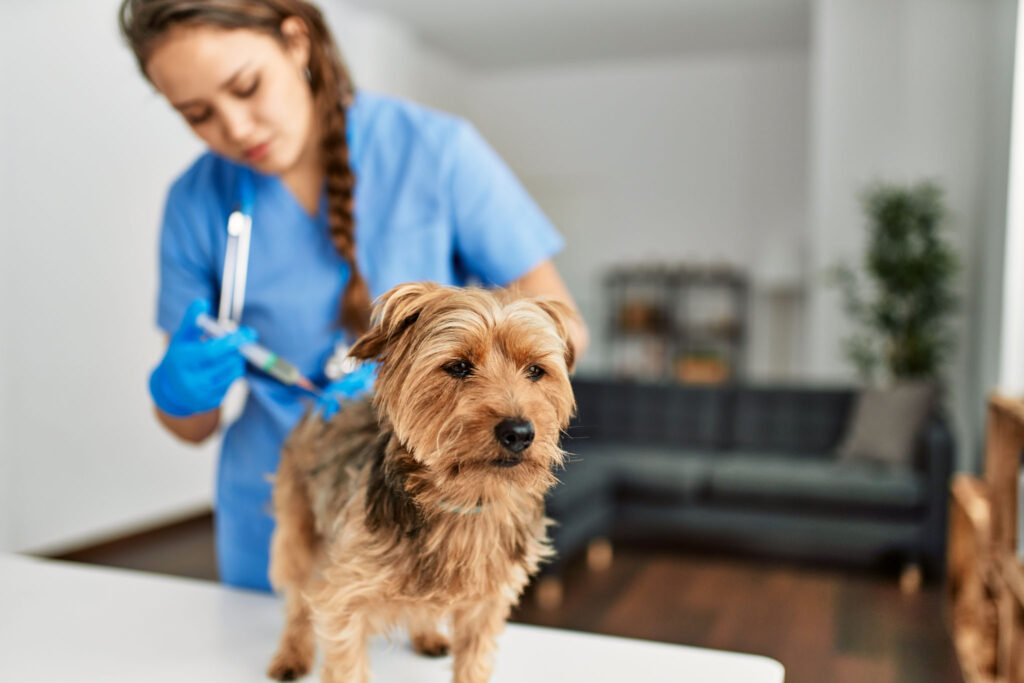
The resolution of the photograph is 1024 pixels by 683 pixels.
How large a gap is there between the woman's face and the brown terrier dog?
1.41 feet

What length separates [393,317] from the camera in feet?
2.35

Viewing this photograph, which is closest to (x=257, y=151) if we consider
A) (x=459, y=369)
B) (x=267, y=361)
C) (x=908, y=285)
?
(x=267, y=361)

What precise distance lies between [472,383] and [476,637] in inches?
11.5

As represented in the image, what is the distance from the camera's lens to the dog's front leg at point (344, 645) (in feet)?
2.57

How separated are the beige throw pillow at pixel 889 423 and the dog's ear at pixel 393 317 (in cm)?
424

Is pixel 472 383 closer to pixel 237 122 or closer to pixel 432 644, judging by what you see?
pixel 432 644

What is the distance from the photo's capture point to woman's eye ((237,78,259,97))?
103cm

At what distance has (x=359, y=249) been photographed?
1163 mm

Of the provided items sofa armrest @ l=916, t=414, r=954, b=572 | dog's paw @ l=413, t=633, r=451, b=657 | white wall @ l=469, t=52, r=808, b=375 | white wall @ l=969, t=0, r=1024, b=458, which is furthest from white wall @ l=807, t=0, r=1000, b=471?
dog's paw @ l=413, t=633, r=451, b=657

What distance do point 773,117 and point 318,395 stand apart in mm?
7648

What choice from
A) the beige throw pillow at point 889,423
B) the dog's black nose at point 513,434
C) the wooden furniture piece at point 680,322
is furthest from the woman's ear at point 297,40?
the wooden furniture piece at point 680,322

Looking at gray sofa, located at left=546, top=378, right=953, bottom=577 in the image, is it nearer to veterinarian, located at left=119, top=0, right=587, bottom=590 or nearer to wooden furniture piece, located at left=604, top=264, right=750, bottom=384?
veterinarian, located at left=119, top=0, right=587, bottom=590

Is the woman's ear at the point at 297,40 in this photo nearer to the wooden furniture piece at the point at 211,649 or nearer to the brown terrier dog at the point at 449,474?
the brown terrier dog at the point at 449,474

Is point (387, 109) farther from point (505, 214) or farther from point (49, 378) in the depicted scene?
point (49, 378)
